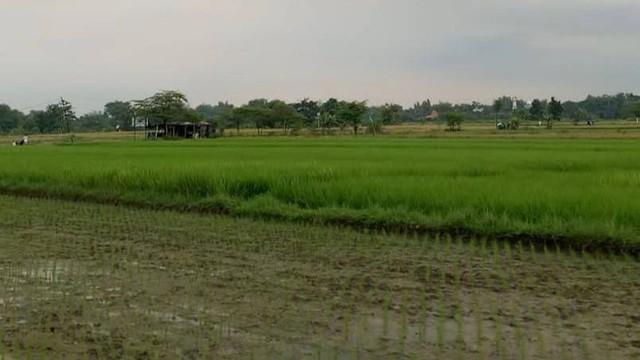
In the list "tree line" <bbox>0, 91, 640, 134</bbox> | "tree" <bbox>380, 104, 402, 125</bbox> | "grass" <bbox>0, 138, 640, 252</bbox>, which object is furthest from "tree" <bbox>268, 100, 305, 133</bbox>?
"grass" <bbox>0, 138, 640, 252</bbox>

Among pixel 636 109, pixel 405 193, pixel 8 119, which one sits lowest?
pixel 405 193

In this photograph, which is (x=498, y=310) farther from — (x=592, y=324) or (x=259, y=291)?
(x=259, y=291)

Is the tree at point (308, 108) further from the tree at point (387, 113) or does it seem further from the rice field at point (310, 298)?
the rice field at point (310, 298)

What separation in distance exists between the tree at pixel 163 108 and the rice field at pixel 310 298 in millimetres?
43124

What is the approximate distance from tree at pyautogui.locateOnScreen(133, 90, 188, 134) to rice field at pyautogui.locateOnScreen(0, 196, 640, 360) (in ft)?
141

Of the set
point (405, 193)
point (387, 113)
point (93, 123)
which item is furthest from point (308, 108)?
point (405, 193)

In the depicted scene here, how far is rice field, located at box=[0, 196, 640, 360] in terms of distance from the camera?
302cm

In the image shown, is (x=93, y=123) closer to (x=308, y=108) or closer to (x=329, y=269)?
(x=308, y=108)

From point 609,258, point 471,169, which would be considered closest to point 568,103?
point 471,169

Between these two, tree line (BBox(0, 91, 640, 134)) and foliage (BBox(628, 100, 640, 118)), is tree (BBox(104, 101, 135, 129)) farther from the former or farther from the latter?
foliage (BBox(628, 100, 640, 118))

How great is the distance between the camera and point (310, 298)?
153 inches

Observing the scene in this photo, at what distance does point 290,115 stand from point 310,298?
164 ft

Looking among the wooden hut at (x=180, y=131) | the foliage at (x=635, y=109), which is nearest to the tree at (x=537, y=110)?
the foliage at (x=635, y=109)

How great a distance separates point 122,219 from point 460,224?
4.29m
